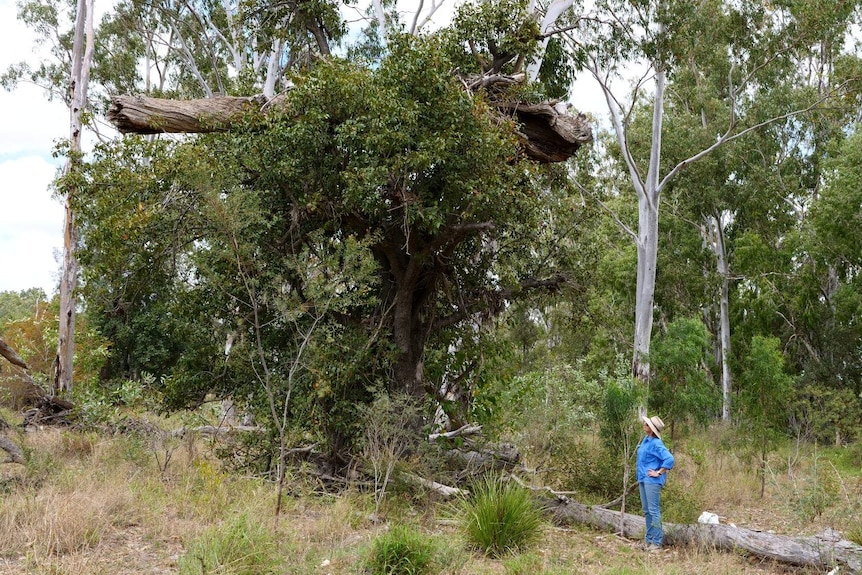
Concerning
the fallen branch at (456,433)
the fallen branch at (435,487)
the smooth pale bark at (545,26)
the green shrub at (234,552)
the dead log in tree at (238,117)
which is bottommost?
the fallen branch at (435,487)

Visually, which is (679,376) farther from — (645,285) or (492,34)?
(492,34)

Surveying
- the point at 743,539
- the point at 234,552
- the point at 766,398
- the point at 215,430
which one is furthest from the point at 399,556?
the point at 766,398

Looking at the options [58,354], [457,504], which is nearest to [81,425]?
[58,354]

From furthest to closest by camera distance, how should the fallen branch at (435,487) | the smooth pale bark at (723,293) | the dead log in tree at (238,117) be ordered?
1. the smooth pale bark at (723,293)
2. the dead log in tree at (238,117)
3. the fallen branch at (435,487)

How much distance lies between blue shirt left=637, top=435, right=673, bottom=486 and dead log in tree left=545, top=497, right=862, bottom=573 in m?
0.70

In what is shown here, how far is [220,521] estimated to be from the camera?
7668mm

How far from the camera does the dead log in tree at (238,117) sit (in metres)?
10.2

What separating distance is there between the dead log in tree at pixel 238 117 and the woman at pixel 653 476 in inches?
189

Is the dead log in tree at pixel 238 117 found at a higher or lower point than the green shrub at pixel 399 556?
higher

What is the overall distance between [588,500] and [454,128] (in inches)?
225

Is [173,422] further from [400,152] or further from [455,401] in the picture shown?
[400,152]

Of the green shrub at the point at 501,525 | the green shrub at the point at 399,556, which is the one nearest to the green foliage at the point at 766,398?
the green shrub at the point at 501,525

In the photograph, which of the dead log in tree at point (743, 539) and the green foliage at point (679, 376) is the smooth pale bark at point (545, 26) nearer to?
the dead log in tree at point (743, 539)

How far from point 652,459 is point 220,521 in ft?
16.2
